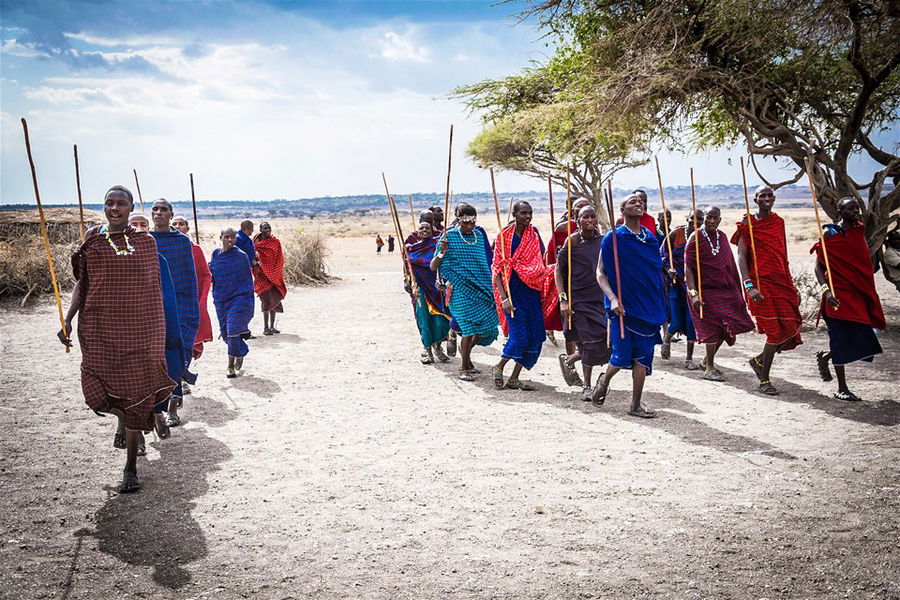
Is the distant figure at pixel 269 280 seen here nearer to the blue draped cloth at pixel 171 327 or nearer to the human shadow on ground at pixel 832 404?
the blue draped cloth at pixel 171 327

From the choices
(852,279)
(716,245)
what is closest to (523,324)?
(716,245)

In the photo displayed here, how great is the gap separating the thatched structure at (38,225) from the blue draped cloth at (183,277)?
1101 centimetres

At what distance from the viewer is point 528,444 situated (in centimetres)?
618

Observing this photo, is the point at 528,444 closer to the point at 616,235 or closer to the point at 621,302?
the point at 621,302

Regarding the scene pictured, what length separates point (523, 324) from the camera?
8.02 meters

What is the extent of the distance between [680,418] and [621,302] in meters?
1.17

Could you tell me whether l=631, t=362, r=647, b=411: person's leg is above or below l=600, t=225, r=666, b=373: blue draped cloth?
below

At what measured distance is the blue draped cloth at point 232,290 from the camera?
8.94 meters

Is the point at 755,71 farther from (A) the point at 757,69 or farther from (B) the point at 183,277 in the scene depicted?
(B) the point at 183,277

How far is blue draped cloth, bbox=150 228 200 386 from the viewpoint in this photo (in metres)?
6.77

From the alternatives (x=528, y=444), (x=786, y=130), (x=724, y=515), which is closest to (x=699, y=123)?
(x=786, y=130)

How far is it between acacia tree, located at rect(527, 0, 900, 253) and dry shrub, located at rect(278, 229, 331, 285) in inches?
354

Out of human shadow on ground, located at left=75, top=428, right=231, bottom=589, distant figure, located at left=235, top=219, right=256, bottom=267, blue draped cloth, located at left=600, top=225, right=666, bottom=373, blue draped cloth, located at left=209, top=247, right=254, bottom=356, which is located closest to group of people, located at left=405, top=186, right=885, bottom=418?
blue draped cloth, located at left=600, top=225, right=666, bottom=373

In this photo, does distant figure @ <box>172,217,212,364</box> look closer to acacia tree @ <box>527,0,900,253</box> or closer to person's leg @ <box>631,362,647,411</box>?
person's leg @ <box>631,362,647,411</box>
